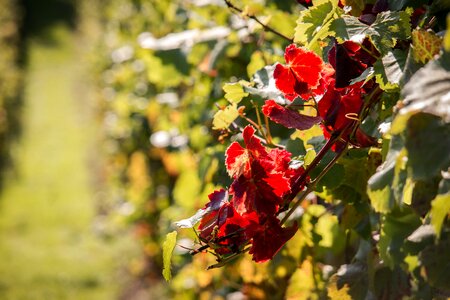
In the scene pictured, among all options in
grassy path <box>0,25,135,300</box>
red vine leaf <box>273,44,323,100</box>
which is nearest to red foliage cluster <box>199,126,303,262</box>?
red vine leaf <box>273,44,323,100</box>

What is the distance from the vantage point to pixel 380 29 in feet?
3.03

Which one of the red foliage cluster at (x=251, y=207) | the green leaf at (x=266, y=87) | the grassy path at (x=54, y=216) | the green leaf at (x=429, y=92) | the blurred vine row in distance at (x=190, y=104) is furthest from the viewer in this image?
the grassy path at (x=54, y=216)

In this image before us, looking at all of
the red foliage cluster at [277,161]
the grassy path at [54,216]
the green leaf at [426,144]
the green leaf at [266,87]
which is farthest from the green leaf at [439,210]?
the grassy path at [54,216]

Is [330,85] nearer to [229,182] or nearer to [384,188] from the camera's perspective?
[384,188]

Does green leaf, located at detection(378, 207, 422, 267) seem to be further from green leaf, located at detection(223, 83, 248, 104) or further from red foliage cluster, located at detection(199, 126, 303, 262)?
green leaf, located at detection(223, 83, 248, 104)

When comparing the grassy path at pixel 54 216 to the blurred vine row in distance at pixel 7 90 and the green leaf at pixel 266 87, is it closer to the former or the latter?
the blurred vine row in distance at pixel 7 90

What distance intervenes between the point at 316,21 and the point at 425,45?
252 millimetres

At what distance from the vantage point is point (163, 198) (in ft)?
17.3

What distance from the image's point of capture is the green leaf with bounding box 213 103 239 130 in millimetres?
1204

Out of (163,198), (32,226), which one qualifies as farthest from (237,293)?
(32,226)

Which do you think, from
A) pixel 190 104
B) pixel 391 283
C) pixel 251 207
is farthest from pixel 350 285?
pixel 190 104

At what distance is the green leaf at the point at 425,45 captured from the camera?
2.61 feet

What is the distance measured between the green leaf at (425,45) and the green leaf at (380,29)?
0.35ft

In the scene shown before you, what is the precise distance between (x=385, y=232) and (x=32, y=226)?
27.0 ft
